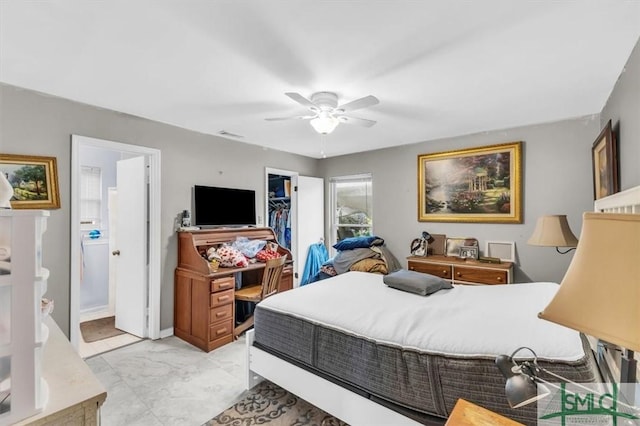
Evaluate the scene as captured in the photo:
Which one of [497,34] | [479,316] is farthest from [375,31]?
[479,316]

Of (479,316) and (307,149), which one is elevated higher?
(307,149)

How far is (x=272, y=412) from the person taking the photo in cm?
201

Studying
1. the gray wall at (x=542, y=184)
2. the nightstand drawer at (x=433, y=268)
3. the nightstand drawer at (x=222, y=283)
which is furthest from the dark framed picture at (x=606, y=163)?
the nightstand drawer at (x=222, y=283)

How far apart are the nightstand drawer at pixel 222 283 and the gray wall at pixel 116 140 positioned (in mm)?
702

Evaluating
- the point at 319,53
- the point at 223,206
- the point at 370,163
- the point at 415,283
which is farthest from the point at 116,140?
the point at 370,163

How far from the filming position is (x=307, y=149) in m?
4.59

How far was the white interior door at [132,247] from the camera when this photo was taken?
322cm

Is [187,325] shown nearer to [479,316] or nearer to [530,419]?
[479,316]

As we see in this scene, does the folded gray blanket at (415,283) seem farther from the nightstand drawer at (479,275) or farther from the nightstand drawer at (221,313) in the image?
the nightstand drawer at (221,313)

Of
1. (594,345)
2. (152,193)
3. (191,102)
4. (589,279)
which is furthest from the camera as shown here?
(152,193)

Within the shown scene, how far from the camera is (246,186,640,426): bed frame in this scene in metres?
1.50

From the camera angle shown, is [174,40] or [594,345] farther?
[594,345]

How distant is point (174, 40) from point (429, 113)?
2.33m

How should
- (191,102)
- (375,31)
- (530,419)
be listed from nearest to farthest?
(530,419), (375,31), (191,102)
